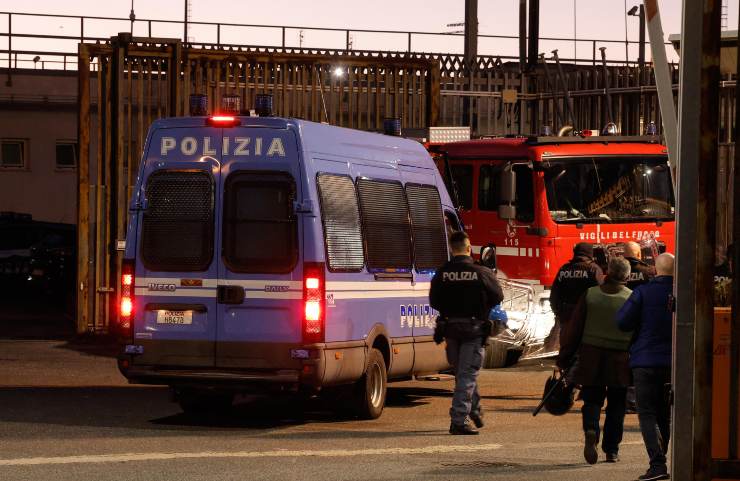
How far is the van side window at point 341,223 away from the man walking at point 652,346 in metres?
3.30

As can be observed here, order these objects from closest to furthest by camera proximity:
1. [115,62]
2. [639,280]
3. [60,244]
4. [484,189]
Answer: [639,280], [484,189], [115,62], [60,244]

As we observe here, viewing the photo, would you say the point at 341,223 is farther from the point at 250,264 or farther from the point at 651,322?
the point at 651,322

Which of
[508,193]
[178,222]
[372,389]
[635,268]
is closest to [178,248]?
[178,222]

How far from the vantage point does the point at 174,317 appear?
14.1 m

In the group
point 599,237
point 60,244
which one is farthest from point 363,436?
point 60,244

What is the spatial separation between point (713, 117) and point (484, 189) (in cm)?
1365

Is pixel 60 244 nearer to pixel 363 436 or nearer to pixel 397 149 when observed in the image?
pixel 397 149

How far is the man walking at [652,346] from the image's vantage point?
37.0 feet

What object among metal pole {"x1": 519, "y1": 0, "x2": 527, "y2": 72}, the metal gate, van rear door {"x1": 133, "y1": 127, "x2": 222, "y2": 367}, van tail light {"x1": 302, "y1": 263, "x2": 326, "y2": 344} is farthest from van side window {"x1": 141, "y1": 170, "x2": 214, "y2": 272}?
metal pole {"x1": 519, "y1": 0, "x2": 527, "y2": 72}

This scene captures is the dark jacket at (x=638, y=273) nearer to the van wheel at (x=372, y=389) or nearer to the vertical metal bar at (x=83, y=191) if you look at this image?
the van wheel at (x=372, y=389)

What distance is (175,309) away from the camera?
46.2 feet

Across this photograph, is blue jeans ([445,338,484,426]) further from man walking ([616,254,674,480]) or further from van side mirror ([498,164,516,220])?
van side mirror ([498,164,516,220])

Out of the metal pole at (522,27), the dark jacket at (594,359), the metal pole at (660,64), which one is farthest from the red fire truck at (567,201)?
the metal pole at (522,27)

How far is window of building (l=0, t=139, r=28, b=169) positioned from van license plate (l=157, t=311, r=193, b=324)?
36095 mm
